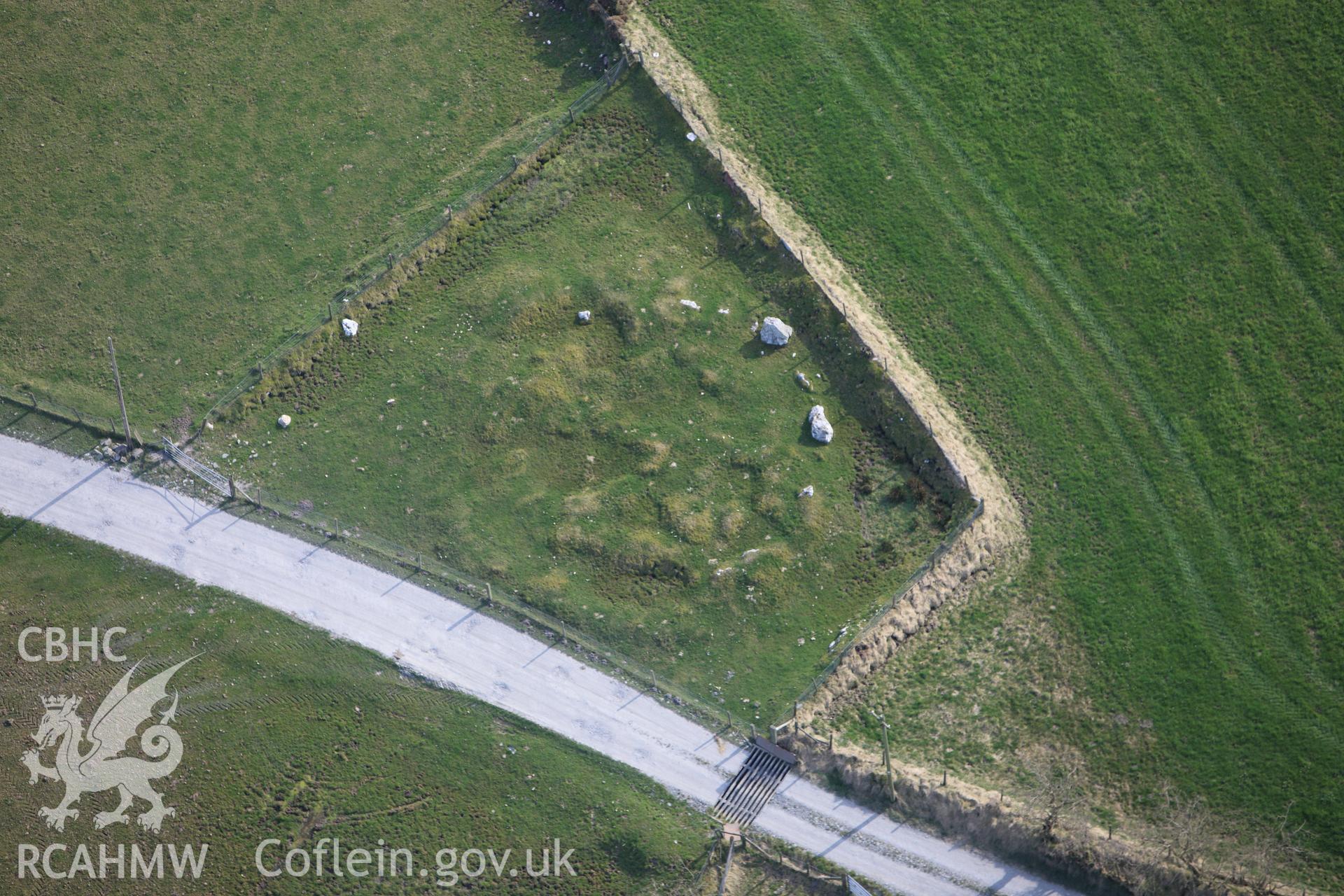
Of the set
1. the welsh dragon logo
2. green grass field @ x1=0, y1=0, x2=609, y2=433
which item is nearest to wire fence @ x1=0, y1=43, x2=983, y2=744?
A: green grass field @ x1=0, y1=0, x2=609, y2=433

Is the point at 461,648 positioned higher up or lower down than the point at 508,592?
lower down

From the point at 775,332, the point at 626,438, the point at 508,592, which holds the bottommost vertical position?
the point at 508,592

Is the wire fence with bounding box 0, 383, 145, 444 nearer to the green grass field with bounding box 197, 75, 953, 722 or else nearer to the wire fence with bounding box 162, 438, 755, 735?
the wire fence with bounding box 162, 438, 755, 735

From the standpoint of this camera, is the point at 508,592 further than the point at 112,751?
Yes

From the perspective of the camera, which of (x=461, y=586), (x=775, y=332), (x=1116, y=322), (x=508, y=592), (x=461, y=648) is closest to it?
(x=461, y=648)

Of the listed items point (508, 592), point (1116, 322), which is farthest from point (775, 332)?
point (508, 592)

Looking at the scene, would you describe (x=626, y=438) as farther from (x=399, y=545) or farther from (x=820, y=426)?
(x=399, y=545)

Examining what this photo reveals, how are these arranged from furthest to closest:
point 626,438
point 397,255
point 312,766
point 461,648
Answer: point 397,255 → point 626,438 → point 461,648 → point 312,766

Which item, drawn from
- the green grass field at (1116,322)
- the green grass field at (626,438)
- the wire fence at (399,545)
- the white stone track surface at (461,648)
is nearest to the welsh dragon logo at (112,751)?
the white stone track surface at (461,648)
